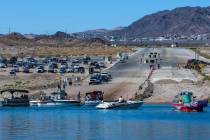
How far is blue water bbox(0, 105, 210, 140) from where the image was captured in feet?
193

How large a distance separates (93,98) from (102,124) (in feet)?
79.3

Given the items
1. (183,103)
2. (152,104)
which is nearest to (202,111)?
(183,103)

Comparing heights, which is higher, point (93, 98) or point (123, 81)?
point (123, 81)

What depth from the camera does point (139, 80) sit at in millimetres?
111750

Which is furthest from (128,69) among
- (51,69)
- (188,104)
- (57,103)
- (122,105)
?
(188,104)

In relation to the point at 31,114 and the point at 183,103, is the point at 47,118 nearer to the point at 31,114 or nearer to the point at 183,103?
the point at 31,114

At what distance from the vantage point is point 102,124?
2680 inches

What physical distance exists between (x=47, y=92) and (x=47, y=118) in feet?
80.5

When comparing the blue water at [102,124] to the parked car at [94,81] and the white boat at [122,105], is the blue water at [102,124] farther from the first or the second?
the parked car at [94,81]

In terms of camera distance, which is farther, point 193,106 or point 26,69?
point 26,69

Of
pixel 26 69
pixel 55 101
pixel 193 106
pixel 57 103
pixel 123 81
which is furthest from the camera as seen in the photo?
pixel 26 69

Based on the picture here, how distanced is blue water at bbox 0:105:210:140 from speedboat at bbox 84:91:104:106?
10.8 ft

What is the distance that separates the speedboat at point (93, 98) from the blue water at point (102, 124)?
3.29 metres

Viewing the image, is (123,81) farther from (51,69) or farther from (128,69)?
(51,69)
